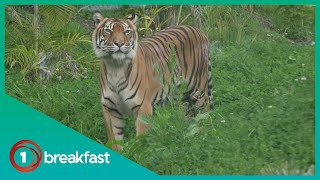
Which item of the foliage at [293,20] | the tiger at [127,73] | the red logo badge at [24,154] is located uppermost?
the foliage at [293,20]

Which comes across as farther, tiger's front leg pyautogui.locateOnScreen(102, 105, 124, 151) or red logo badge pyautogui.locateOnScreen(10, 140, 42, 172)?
tiger's front leg pyautogui.locateOnScreen(102, 105, 124, 151)

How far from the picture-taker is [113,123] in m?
9.88

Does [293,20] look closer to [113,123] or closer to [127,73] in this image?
[127,73]

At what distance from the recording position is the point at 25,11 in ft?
35.6

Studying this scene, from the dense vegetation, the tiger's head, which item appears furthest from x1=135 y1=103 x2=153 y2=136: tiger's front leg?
the tiger's head

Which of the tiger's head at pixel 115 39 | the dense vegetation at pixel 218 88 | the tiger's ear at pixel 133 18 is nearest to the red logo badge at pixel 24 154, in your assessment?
the dense vegetation at pixel 218 88

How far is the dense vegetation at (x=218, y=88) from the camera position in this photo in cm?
909

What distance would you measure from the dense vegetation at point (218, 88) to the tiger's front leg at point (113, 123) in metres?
0.13

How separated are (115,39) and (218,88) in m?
1.61

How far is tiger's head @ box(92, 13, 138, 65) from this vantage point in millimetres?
9570

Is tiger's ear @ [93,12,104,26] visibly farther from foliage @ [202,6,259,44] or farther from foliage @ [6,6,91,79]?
foliage @ [202,6,259,44]

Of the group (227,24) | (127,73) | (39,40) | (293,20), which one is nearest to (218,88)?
(227,24)

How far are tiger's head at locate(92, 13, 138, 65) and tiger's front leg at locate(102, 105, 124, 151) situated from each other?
56cm

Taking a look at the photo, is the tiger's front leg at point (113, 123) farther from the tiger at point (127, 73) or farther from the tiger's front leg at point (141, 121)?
the tiger's front leg at point (141, 121)
